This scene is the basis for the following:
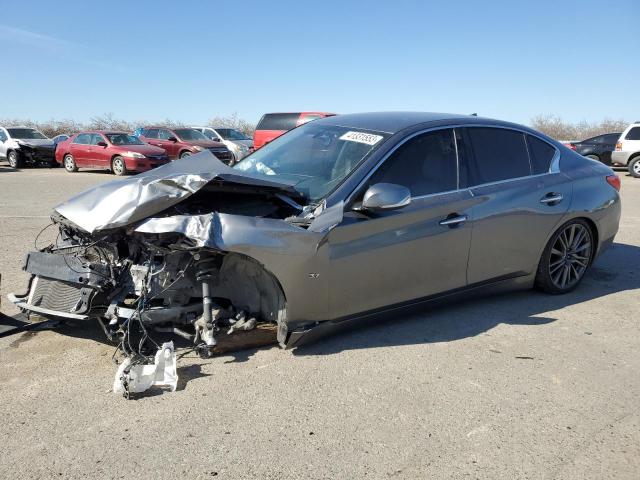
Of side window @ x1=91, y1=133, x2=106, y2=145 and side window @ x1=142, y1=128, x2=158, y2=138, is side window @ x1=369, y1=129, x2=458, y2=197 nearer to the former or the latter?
side window @ x1=91, y1=133, x2=106, y2=145

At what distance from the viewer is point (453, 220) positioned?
4125 mm

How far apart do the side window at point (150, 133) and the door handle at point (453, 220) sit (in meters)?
21.1

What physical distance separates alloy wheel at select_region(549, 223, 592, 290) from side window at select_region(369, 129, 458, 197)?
1421mm

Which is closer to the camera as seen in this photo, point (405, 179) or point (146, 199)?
point (146, 199)

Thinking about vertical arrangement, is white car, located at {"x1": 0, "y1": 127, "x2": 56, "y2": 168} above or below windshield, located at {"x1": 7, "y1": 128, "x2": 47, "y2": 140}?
below

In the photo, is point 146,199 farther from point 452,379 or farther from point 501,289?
point 501,289

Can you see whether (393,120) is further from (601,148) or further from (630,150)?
(601,148)

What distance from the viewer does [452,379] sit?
349cm

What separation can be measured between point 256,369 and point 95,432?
105 cm

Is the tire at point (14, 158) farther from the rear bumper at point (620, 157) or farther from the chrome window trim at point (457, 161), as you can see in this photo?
the rear bumper at point (620, 157)

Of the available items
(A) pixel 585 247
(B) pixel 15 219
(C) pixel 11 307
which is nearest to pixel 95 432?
(C) pixel 11 307

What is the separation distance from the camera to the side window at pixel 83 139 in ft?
67.5

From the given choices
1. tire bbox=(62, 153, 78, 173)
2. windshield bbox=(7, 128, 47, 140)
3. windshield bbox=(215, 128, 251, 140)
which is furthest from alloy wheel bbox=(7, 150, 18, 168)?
windshield bbox=(215, 128, 251, 140)

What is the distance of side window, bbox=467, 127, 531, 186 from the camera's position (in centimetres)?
448
